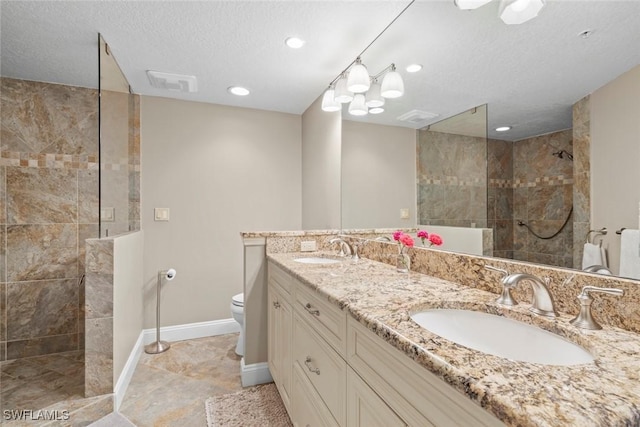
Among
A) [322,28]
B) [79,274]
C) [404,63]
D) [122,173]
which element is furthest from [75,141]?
[404,63]

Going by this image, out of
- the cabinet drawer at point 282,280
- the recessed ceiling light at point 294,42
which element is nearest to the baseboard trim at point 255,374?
the cabinet drawer at point 282,280

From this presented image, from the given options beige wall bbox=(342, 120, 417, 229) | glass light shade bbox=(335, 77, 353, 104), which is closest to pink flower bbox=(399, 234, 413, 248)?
beige wall bbox=(342, 120, 417, 229)

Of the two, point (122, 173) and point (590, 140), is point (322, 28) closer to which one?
point (590, 140)

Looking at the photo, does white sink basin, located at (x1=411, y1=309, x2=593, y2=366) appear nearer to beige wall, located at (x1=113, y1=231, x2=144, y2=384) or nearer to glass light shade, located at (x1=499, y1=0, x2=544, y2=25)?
glass light shade, located at (x1=499, y1=0, x2=544, y2=25)

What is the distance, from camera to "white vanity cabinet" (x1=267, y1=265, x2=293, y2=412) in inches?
61.1

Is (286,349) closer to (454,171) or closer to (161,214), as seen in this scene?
(454,171)

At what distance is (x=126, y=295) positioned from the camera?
212cm

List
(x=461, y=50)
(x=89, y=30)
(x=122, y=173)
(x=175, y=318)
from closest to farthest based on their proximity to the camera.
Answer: (x=461, y=50) → (x=89, y=30) → (x=122, y=173) → (x=175, y=318)

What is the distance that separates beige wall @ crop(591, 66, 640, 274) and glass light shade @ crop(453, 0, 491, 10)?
605mm

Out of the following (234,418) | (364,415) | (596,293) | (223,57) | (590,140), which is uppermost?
(223,57)

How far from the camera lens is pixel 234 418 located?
5.58 ft

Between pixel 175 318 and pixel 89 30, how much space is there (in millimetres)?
2297

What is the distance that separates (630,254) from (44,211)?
3.45m

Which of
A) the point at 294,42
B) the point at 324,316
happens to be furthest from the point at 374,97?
the point at 324,316
